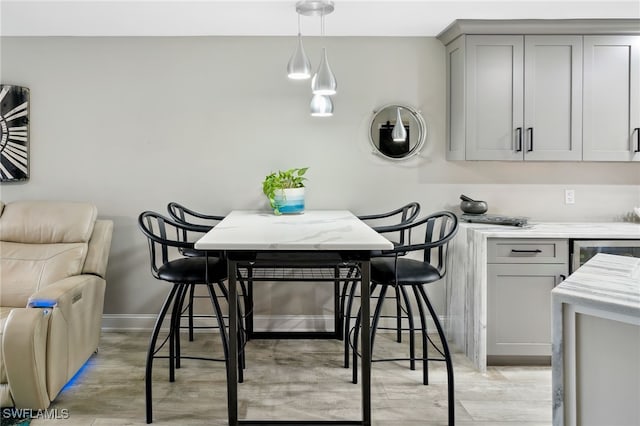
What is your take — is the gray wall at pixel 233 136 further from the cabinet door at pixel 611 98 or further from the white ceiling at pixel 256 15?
the cabinet door at pixel 611 98

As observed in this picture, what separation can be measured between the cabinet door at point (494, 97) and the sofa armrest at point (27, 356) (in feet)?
9.15

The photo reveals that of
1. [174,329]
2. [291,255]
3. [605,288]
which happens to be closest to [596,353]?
[605,288]

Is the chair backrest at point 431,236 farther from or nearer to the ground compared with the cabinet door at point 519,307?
farther from the ground

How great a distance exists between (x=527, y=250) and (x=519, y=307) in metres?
0.36

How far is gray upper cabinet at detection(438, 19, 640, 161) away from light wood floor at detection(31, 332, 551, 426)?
1525mm

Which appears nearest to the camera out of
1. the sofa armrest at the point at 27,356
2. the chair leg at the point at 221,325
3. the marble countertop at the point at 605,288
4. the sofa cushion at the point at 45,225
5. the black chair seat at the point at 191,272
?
the marble countertop at the point at 605,288

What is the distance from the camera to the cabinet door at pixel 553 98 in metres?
3.23

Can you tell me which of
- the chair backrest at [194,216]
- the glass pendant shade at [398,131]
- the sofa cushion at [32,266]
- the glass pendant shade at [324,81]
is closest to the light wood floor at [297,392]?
the sofa cushion at [32,266]

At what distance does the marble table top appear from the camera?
1.96 metres

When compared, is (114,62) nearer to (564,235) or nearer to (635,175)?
(564,235)

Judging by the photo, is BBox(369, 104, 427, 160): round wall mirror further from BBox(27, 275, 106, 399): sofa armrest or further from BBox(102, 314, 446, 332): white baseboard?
BBox(27, 275, 106, 399): sofa armrest

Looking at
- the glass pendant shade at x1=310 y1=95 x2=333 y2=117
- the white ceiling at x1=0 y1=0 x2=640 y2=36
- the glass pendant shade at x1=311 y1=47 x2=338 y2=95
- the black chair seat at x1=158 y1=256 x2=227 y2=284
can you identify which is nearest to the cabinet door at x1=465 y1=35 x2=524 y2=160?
the white ceiling at x1=0 y1=0 x2=640 y2=36

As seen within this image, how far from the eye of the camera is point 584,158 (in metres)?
3.29

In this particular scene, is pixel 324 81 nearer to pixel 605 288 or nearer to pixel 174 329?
pixel 174 329
